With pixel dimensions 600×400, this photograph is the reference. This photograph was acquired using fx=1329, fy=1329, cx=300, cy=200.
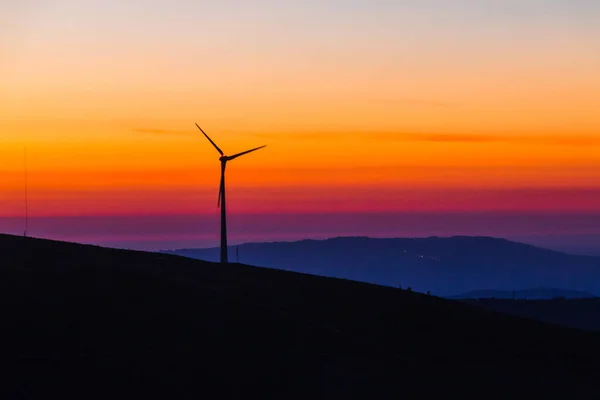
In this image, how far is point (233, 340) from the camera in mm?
60469

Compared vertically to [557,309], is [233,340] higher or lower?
lower

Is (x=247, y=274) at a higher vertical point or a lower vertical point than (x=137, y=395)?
higher

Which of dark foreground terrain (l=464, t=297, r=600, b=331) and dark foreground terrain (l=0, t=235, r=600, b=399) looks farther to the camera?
dark foreground terrain (l=464, t=297, r=600, b=331)

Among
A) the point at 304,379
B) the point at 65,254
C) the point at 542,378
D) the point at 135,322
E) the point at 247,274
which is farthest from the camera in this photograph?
the point at 247,274

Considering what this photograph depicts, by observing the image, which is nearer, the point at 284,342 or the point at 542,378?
the point at 284,342

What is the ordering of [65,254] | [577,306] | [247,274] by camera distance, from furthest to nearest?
[577,306], [247,274], [65,254]

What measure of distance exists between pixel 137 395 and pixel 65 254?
2568 cm

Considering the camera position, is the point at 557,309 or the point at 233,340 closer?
the point at 233,340

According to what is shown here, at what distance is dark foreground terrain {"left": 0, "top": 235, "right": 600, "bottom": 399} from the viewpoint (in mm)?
53750

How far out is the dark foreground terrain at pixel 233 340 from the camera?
53.8 meters

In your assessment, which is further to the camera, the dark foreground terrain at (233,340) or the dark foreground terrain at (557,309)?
the dark foreground terrain at (557,309)

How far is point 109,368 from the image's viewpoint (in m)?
53.4

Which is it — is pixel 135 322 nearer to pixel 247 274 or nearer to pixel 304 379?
pixel 304 379

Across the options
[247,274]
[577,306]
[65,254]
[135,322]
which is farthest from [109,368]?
[577,306]
